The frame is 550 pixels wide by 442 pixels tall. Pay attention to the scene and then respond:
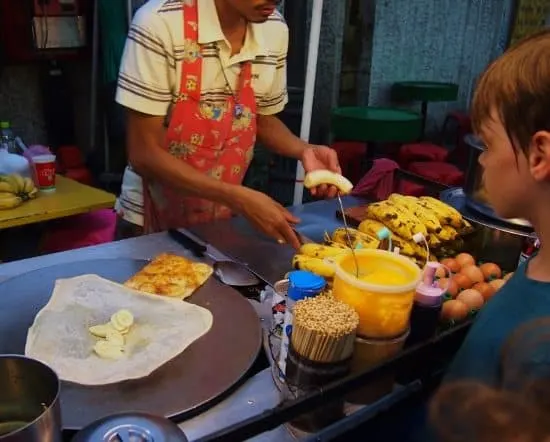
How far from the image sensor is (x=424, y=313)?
4.01 feet

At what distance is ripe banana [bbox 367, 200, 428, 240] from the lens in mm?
1695

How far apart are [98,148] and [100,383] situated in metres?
4.36

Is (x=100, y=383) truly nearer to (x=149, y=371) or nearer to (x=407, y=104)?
(x=149, y=371)

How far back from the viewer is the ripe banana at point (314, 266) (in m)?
1.38

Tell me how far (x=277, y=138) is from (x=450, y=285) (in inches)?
42.4

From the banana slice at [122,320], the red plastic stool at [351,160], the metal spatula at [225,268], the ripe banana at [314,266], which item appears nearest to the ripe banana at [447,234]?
the ripe banana at [314,266]

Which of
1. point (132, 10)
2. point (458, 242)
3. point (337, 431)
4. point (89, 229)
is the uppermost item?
point (132, 10)

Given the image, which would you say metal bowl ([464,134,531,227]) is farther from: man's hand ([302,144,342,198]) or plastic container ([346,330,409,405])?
plastic container ([346,330,409,405])

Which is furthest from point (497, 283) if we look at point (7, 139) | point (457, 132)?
point (457, 132)

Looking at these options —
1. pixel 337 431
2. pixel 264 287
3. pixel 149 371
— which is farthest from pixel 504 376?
pixel 264 287

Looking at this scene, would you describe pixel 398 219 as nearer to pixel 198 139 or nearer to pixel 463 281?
pixel 463 281

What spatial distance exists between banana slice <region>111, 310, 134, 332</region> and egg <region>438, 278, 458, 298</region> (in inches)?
29.0

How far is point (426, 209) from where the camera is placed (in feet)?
5.88

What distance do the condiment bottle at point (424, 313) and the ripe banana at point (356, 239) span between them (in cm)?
33
